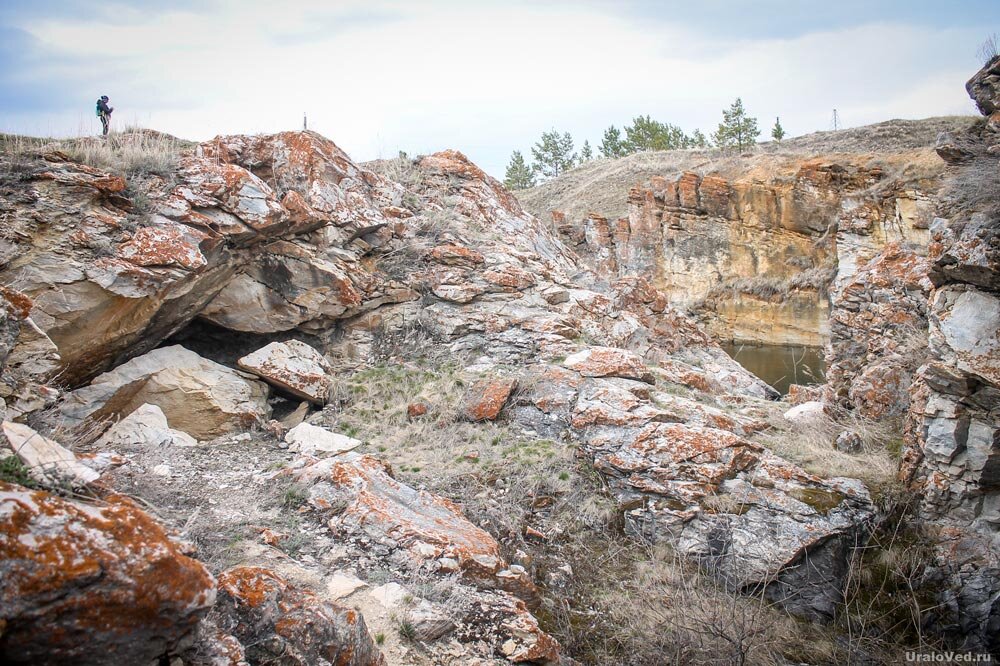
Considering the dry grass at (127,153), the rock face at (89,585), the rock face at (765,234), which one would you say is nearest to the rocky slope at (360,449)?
the rock face at (89,585)

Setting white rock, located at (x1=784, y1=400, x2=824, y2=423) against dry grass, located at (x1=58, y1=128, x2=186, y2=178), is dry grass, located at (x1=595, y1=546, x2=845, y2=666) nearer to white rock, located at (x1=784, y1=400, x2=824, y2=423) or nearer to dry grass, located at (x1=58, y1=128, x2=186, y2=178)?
white rock, located at (x1=784, y1=400, x2=824, y2=423)

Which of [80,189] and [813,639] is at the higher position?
[80,189]

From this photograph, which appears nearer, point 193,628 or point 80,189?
point 193,628

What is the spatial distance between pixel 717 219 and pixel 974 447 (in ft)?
→ 80.1

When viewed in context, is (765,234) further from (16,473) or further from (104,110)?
(16,473)

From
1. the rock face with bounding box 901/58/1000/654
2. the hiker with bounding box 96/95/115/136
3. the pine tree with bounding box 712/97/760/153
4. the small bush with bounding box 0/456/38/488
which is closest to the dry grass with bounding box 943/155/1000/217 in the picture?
the rock face with bounding box 901/58/1000/654

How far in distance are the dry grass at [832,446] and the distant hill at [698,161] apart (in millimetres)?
22076

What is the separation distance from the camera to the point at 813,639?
4738 mm

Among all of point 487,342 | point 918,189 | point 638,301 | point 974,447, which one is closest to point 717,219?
point 918,189

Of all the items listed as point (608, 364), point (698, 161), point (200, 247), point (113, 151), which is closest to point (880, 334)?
point (608, 364)

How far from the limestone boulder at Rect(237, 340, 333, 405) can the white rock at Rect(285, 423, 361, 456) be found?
3.50ft

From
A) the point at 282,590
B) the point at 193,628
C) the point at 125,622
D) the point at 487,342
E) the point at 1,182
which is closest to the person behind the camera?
the point at 125,622

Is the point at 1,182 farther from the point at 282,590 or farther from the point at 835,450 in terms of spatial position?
the point at 835,450

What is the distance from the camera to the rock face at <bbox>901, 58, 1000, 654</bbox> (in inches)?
199
